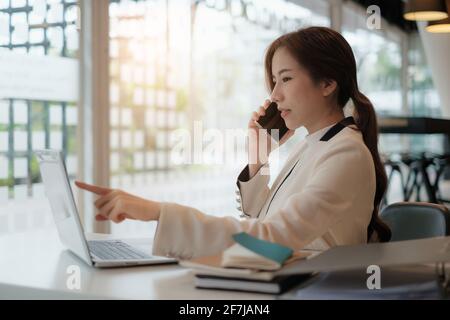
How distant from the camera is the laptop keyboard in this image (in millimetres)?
1430

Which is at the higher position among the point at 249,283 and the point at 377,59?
the point at 377,59

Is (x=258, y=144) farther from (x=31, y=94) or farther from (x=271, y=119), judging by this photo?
(x=31, y=94)

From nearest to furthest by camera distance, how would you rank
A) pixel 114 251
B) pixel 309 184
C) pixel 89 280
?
1. pixel 89 280
2. pixel 309 184
3. pixel 114 251

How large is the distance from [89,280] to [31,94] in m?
2.32

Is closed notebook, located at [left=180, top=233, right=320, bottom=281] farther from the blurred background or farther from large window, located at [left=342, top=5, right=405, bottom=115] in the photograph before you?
large window, located at [left=342, top=5, right=405, bottom=115]

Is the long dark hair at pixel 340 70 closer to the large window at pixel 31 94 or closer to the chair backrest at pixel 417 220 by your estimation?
the chair backrest at pixel 417 220

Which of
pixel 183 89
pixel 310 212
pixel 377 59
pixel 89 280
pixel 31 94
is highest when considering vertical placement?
pixel 377 59

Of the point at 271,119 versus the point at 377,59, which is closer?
the point at 271,119

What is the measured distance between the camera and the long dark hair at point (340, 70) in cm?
157

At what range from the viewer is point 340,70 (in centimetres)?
159

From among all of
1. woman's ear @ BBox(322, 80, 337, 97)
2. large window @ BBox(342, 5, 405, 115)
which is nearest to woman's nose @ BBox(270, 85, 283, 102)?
woman's ear @ BBox(322, 80, 337, 97)

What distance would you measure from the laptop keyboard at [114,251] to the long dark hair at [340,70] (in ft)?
1.92

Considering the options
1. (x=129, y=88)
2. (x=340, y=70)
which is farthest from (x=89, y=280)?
(x=129, y=88)

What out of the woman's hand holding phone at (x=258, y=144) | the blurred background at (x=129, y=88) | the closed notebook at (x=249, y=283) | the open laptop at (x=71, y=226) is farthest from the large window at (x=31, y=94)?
the closed notebook at (x=249, y=283)
